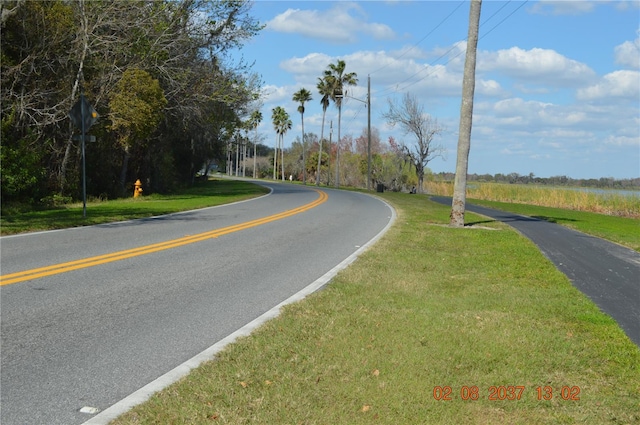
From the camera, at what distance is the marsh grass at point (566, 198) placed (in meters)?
35.0

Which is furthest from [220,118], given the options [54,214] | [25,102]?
[54,214]

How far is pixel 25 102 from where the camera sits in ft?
72.3

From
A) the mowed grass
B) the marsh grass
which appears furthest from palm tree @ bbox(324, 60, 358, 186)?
the mowed grass

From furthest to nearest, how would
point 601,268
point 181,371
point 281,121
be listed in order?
point 281,121, point 601,268, point 181,371

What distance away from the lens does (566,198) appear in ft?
128

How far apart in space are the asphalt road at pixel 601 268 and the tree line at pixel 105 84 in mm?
17499

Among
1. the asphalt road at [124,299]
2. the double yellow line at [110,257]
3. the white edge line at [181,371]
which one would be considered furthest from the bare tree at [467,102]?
the white edge line at [181,371]
